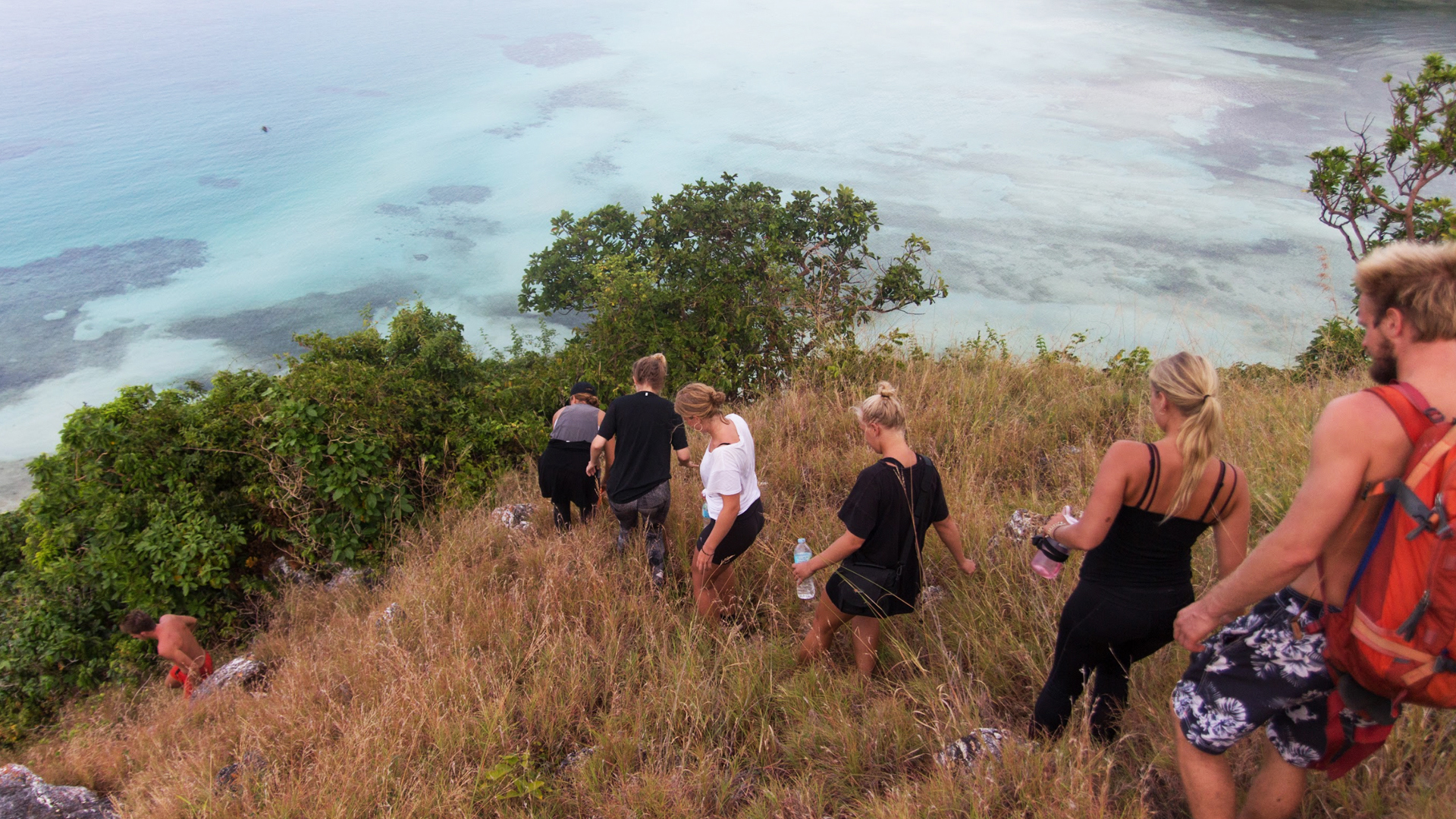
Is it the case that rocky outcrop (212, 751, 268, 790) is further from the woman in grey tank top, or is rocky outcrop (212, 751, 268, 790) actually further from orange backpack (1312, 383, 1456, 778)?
orange backpack (1312, 383, 1456, 778)

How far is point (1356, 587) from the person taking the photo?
1885mm

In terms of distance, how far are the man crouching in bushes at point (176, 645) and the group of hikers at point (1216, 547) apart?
4.35 m

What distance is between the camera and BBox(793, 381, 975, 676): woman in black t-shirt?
320cm

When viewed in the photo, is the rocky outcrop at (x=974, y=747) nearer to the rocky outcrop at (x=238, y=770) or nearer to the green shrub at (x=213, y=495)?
the rocky outcrop at (x=238, y=770)

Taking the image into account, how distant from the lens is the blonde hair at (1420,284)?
1.83m

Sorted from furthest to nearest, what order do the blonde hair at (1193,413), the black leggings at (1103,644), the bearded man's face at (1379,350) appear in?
the black leggings at (1103,644)
the blonde hair at (1193,413)
the bearded man's face at (1379,350)

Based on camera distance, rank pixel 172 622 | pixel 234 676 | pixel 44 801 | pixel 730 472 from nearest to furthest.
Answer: pixel 730 472 < pixel 44 801 < pixel 234 676 < pixel 172 622

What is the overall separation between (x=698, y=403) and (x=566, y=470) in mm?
1642

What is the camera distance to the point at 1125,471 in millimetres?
2480

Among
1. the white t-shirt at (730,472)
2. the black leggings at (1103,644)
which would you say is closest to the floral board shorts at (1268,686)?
the black leggings at (1103,644)

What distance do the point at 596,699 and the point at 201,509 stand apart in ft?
17.1

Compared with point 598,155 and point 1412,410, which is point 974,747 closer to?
point 1412,410

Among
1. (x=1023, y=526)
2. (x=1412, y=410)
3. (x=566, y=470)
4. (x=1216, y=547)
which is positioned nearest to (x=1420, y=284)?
(x=1412, y=410)

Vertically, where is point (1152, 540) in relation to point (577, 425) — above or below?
above
